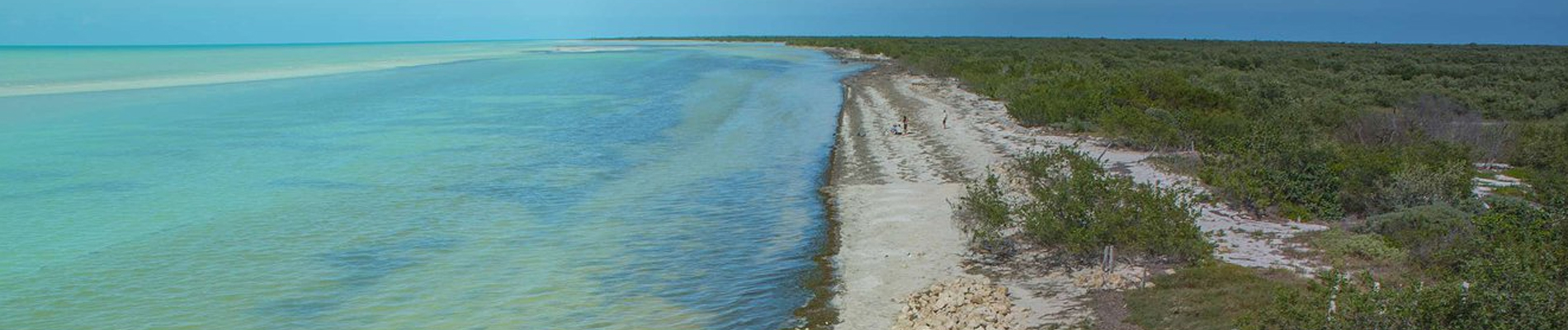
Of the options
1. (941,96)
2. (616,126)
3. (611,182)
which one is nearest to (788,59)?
(941,96)

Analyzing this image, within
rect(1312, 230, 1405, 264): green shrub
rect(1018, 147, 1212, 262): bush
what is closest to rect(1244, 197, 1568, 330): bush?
rect(1312, 230, 1405, 264): green shrub

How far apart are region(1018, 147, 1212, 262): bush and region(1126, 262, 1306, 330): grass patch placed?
0.43 metres

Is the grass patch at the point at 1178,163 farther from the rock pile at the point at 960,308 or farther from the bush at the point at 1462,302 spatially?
the bush at the point at 1462,302

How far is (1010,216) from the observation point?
42.9ft

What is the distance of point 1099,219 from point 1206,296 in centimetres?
187

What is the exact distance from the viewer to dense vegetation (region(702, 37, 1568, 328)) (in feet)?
22.3

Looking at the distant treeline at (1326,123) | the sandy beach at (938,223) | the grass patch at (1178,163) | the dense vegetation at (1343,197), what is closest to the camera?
the dense vegetation at (1343,197)

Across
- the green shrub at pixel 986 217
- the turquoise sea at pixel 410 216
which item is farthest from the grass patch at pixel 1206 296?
the turquoise sea at pixel 410 216

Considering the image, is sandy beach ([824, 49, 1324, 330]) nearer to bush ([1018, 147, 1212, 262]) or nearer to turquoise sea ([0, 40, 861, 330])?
bush ([1018, 147, 1212, 262])

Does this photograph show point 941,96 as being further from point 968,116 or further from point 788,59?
point 788,59

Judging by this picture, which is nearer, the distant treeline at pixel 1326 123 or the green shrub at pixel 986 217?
the green shrub at pixel 986 217

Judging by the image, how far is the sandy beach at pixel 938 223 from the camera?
32.0 feet

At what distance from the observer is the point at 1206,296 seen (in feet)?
28.6

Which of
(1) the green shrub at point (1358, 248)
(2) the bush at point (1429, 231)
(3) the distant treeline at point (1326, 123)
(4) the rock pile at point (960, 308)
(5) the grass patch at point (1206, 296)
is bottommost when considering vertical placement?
(4) the rock pile at point (960, 308)
